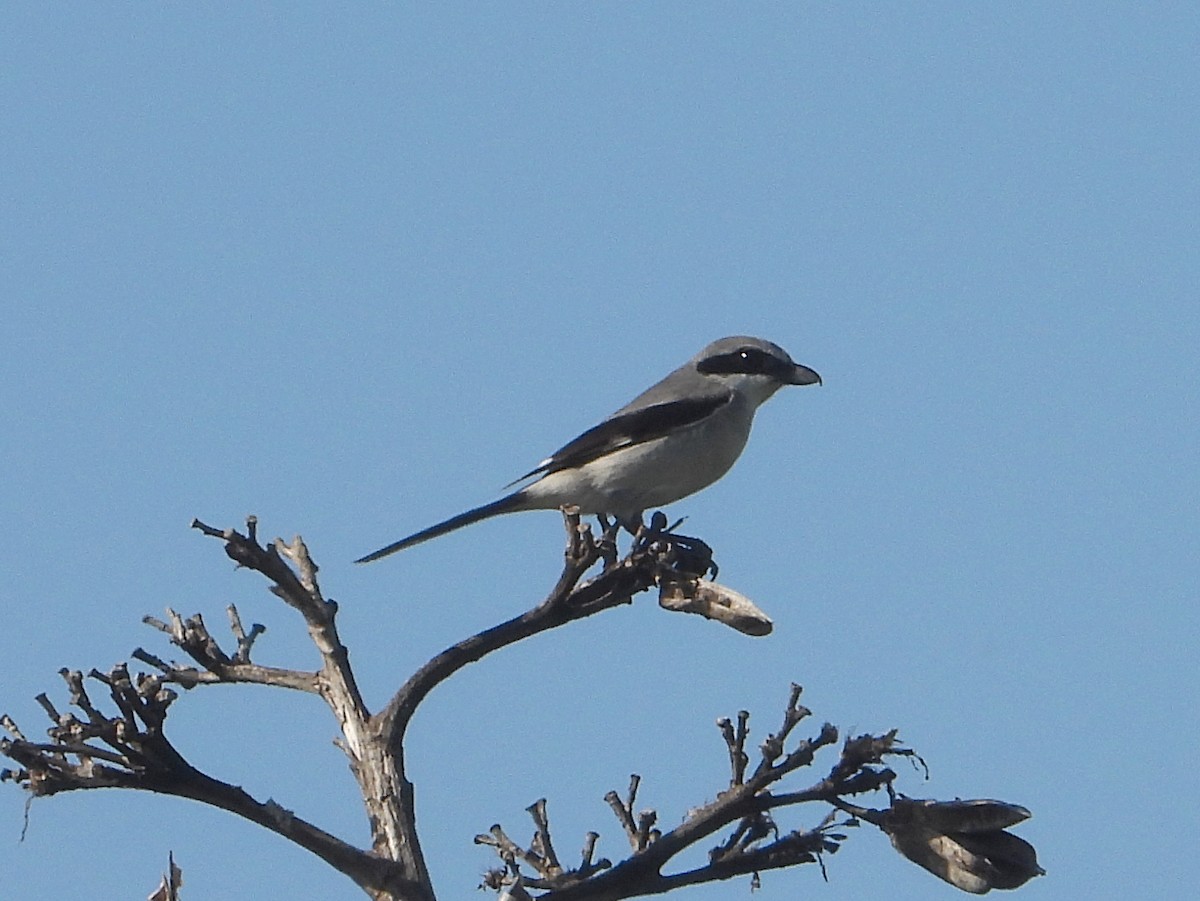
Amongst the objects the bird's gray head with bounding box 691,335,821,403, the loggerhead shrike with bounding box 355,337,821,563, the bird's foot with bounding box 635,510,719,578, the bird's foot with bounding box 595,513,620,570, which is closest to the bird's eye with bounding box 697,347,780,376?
the bird's gray head with bounding box 691,335,821,403

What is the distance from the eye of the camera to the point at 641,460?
27.6ft

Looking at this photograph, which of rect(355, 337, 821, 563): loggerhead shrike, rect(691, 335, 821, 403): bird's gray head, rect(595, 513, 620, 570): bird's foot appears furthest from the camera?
rect(691, 335, 821, 403): bird's gray head

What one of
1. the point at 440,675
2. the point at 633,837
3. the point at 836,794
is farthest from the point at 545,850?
the point at 836,794

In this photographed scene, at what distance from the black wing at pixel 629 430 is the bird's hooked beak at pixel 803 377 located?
0.87 m

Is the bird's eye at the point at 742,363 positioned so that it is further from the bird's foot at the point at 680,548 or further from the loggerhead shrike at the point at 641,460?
the bird's foot at the point at 680,548

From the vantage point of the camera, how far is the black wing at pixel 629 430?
8531mm

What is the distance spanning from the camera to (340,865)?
16.4 feet

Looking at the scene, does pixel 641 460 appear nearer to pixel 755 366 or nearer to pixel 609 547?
pixel 755 366

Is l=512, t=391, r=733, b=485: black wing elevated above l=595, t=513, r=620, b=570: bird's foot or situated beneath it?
elevated above

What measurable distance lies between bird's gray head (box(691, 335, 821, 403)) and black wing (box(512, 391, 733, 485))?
1.92ft

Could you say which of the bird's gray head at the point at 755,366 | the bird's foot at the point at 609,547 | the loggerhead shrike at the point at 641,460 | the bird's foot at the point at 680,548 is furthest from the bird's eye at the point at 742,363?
the bird's foot at the point at 609,547

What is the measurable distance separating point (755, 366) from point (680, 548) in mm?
2345

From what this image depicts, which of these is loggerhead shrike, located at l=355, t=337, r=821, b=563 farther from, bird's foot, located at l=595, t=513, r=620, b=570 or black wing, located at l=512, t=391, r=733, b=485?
bird's foot, located at l=595, t=513, r=620, b=570

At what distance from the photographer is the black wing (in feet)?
28.0
